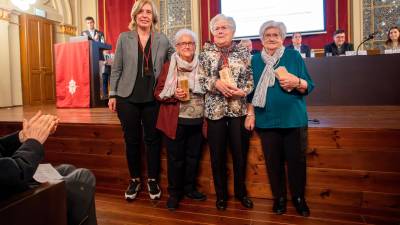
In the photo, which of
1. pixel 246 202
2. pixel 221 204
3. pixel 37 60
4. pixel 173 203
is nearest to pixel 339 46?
pixel 246 202

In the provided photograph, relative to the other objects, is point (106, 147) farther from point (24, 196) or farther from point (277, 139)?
point (24, 196)

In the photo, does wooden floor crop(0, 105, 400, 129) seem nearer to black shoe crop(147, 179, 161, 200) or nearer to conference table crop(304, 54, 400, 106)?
conference table crop(304, 54, 400, 106)

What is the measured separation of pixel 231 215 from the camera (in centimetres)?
188

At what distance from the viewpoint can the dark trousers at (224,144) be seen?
1858 mm

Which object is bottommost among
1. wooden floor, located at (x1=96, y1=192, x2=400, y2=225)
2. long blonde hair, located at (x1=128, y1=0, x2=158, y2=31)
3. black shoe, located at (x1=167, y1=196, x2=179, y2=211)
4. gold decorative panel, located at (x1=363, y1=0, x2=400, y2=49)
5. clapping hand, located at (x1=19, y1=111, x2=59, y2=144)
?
wooden floor, located at (x1=96, y1=192, x2=400, y2=225)

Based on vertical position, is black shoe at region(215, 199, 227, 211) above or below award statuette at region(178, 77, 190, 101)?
below

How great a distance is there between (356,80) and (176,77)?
2.94 meters

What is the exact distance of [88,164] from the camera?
257 cm

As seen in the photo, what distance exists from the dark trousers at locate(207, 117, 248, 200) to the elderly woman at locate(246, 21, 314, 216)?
9 centimetres

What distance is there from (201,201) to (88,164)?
1.01 m

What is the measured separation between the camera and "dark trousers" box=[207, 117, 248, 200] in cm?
186

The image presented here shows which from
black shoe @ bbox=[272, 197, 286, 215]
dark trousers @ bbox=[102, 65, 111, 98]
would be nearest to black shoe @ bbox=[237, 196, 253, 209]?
black shoe @ bbox=[272, 197, 286, 215]

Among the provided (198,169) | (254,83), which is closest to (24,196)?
(254,83)

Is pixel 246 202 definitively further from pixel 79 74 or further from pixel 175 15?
pixel 175 15
